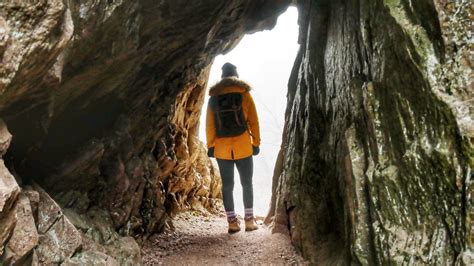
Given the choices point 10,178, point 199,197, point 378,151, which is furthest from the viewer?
point 199,197

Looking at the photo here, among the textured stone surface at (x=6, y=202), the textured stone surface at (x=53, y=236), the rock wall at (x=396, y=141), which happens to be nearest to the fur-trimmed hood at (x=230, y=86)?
the rock wall at (x=396, y=141)

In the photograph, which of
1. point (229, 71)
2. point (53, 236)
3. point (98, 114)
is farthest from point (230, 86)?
point (53, 236)

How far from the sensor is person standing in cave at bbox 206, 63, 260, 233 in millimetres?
9031

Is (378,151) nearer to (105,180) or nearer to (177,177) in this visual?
(105,180)

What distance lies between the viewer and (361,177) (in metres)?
5.64

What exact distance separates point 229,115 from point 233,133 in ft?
1.32

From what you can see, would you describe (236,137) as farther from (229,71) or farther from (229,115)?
(229,71)

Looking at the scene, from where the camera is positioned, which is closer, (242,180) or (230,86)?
(230,86)

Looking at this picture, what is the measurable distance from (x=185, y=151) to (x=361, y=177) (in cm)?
790

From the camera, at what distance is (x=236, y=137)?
9039 millimetres

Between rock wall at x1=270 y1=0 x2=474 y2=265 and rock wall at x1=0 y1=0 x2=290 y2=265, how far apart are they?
334cm

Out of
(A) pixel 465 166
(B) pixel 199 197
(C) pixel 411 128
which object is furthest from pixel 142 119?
(A) pixel 465 166

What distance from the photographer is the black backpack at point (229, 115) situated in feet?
29.7

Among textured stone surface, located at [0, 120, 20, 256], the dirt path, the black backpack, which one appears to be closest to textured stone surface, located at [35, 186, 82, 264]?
textured stone surface, located at [0, 120, 20, 256]
